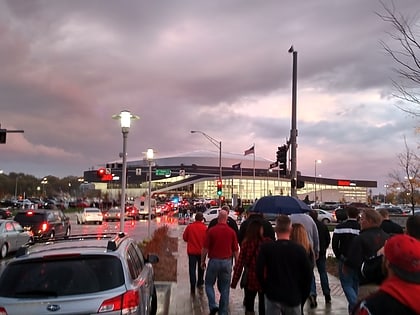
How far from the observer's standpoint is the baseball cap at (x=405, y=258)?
9.14ft

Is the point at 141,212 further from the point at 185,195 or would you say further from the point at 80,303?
the point at 185,195

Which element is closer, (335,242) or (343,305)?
(335,242)

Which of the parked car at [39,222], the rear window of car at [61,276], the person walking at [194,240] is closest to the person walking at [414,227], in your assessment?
the rear window of car at [61,276]

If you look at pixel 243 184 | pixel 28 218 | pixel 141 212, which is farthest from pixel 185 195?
pixel 28 218

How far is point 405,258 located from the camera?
2.82 m

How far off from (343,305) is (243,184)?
152721 millimetres

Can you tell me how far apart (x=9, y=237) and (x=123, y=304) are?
1589 centimetres

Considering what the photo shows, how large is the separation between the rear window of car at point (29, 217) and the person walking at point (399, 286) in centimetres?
2345

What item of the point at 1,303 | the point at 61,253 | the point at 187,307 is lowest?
the point at 187,307

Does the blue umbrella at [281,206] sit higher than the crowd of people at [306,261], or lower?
higher

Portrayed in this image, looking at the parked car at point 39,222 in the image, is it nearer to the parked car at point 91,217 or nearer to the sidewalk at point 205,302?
the sidewalk at point 205,302

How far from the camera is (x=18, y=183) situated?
134875 mm

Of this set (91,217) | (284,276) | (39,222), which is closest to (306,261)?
(284,276)

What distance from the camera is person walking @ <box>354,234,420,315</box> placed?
2.70m
